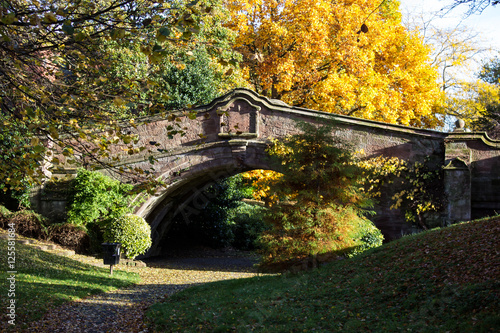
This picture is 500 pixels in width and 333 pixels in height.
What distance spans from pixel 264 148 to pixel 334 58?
23.3 ft

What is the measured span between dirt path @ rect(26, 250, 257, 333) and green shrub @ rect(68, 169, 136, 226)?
177 centimetres

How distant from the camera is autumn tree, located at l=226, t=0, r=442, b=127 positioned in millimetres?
18094

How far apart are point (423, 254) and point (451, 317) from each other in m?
2.78

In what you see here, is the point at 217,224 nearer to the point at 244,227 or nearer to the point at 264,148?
the point at 244,227

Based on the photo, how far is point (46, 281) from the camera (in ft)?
27.9

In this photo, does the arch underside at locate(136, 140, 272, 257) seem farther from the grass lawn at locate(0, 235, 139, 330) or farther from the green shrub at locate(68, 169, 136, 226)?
the grass lawn at locate(0, 235, 139, 330)

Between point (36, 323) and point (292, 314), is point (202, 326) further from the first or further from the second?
point (36, 323)

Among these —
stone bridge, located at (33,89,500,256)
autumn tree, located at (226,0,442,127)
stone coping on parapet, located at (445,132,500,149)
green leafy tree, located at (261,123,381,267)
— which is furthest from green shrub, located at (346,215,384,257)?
autumn tree, located at (226,0,442,127)

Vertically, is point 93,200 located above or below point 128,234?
above

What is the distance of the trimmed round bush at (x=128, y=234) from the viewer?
41.0 ft

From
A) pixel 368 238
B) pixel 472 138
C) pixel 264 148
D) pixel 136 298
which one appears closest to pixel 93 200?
pixel 264 148

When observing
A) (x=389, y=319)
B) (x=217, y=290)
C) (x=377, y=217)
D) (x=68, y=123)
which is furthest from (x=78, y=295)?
(x=377, y=217)

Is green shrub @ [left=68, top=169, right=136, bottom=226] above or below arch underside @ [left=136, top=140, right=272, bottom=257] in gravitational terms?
below

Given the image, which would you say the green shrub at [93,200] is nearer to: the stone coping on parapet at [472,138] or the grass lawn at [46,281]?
the grass lawn at [46,281]
